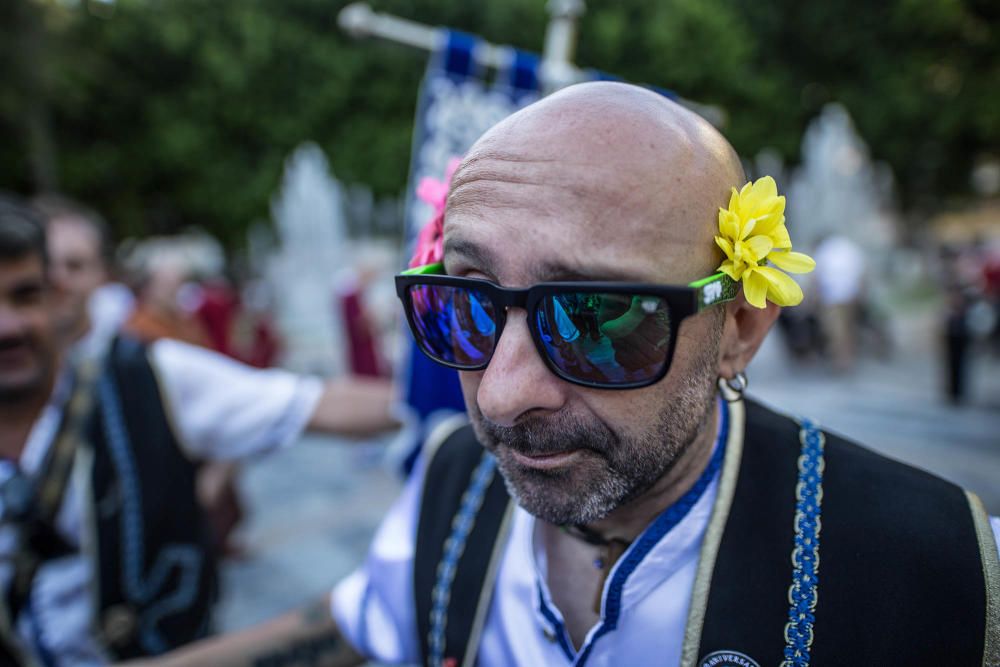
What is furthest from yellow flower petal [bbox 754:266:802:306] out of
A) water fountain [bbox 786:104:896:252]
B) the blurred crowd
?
water fountain [bbox 786:104:896:252]

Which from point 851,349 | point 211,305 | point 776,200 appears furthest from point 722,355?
point 851,349

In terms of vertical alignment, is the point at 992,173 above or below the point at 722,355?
above

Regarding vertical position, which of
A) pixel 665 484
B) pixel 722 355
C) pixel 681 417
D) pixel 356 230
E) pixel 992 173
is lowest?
pixel 665 484

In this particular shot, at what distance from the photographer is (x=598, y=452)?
103cm

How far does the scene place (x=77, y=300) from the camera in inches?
107

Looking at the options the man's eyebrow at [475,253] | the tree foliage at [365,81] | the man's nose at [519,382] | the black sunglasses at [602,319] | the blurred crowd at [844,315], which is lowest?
the man's nose at [519,382]

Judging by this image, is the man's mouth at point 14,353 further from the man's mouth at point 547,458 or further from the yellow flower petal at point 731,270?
the yellow flower petal at point 731,270

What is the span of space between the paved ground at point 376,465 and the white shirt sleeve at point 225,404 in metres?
2.06

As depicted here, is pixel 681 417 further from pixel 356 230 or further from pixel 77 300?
pixel 356 230

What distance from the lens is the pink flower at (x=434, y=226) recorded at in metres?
1.23

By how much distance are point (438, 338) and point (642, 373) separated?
383 mm

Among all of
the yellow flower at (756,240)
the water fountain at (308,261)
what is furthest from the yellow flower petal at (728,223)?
the water fountain at (308,261)

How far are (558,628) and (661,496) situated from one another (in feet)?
1.03

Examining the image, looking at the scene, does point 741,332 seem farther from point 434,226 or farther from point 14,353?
point 14,353
